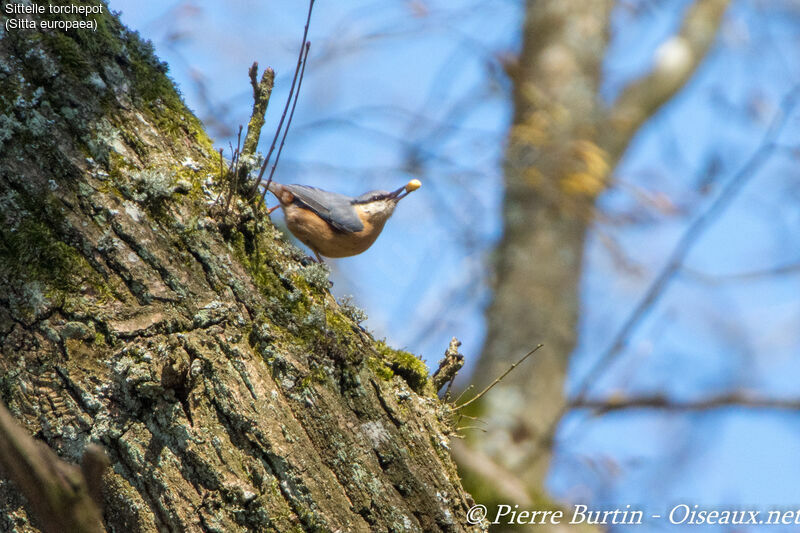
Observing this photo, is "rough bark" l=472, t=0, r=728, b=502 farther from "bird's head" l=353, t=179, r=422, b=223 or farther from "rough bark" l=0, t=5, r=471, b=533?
"rough bark" l=0, t=5, r=471, b=533

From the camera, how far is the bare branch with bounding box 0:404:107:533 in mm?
871

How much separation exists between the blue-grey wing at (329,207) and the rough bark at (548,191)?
6.33 feet

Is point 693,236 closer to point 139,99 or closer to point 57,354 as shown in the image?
point 139,99

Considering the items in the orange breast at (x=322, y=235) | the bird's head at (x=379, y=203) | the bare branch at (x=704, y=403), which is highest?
the bare branch at (x=704, y=403)

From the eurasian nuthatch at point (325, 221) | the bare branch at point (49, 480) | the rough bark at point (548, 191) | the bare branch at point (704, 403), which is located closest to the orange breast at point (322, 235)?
the eurasian nuthatch at point (325, 221)

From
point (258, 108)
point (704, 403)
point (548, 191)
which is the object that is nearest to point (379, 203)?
point (258, 108)

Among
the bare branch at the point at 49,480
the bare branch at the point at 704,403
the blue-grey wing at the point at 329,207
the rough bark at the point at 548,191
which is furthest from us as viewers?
the bare branch at the point at 704,403

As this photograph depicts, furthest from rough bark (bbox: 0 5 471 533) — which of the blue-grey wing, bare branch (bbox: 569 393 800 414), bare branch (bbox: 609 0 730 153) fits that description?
bare branch (bbox: 609 0 730 153)

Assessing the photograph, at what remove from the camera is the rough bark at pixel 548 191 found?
509cm

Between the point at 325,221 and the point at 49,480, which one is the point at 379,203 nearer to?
the point at 325,221

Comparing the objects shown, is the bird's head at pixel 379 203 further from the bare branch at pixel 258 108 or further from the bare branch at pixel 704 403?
the bare branch at pixel 704 403

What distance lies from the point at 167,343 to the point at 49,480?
0.61m

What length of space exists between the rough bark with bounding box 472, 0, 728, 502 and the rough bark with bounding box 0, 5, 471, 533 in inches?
113

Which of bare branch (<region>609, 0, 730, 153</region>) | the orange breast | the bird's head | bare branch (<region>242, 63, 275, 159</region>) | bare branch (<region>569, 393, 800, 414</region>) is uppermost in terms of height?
bare branch (<region>609, 0, 730, 153</region>)
